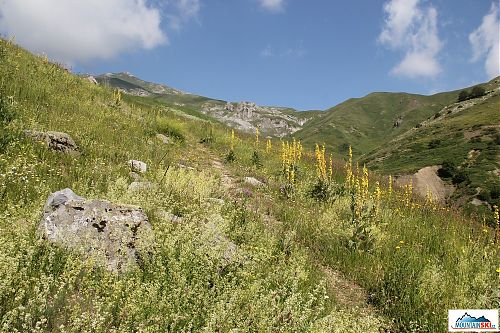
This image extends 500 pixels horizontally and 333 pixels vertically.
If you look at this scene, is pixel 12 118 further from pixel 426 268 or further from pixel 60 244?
pixel 426 268

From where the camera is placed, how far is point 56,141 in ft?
30.9

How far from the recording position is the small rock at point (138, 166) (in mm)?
9826

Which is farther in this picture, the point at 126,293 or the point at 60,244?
the point at 60,244

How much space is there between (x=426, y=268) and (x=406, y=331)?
6.78ft

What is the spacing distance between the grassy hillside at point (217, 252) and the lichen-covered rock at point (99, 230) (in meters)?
0.18

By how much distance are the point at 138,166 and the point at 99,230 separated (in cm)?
518

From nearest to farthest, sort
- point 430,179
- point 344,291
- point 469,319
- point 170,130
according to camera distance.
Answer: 1. point 469,319
2. point 344,291
3. point 170,130
4. point 430,179

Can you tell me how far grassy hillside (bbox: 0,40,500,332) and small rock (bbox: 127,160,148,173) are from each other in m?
0.28

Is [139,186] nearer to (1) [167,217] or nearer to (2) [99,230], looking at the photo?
(1) [167,217]

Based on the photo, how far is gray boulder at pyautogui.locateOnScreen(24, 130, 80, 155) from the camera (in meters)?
9.11

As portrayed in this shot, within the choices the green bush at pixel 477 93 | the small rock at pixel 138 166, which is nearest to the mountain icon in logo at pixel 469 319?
the small rock at pixel 138 166

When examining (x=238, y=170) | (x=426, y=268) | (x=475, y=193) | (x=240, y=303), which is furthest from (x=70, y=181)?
(x=475, y=193)

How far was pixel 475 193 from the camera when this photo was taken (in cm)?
4297

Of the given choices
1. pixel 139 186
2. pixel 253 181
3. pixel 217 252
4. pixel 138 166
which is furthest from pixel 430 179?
pixel 217 252
